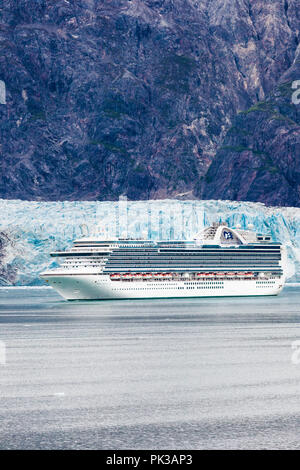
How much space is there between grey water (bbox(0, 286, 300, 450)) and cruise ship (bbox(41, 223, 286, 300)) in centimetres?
4292

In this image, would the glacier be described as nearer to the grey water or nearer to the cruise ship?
the cruise ship

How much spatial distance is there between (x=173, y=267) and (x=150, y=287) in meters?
4.38

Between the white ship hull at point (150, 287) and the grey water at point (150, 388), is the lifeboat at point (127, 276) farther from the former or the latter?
the grey water at point (150, 388)

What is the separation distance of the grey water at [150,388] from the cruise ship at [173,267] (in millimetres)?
42924

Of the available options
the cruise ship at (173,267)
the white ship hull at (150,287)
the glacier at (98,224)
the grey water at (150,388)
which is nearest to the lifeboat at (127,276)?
the cruise ship at (173,267)

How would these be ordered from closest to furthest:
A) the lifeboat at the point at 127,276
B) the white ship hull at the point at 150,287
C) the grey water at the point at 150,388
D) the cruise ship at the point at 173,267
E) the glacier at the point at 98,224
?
the grey water at the point at 150,388 < the white ship hull at the point at 150,287 < the cruise ship at the point at 173,267 < the lifeboat at the point at 127,276 < the glacier at the point at 98,224

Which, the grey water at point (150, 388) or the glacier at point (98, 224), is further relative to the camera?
the glacier at point (98, 224)

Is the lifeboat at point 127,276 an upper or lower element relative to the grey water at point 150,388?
upper

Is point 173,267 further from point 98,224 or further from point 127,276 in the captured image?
point 98,224

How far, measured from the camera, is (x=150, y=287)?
100312 millimetres

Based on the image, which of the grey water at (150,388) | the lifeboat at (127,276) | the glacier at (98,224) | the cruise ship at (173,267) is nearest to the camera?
the grey water at (150,388)

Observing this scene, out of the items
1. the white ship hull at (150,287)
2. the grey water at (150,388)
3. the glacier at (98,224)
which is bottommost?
the grey water at (150,388)

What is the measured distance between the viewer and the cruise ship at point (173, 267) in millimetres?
96062
